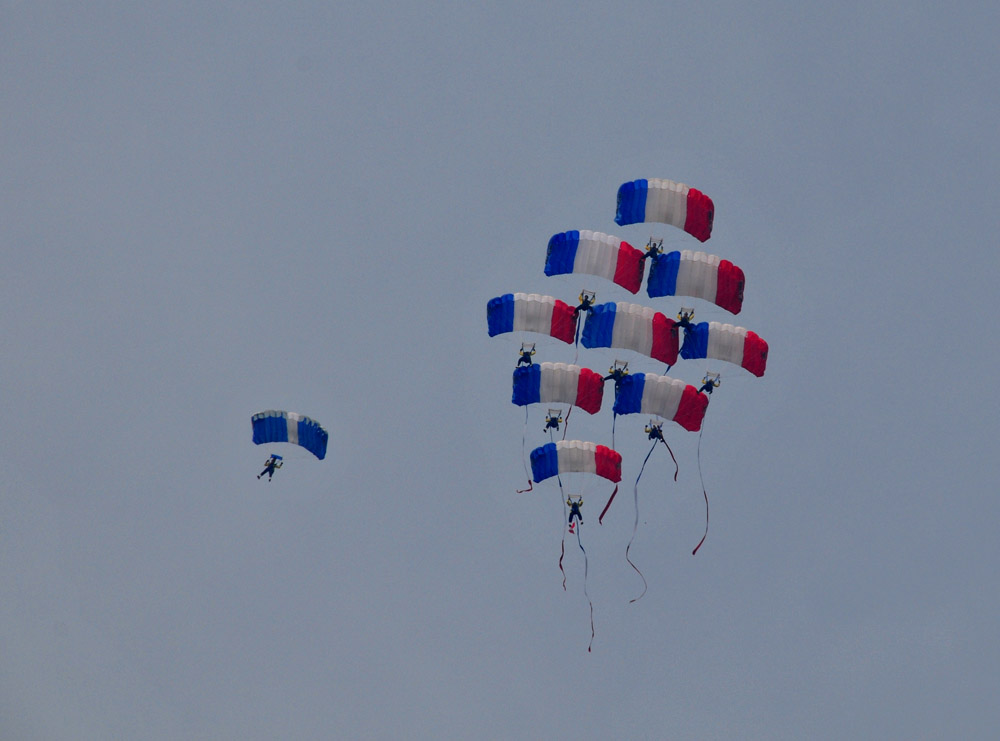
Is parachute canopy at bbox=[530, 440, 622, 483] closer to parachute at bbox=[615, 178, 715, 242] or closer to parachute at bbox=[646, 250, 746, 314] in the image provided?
parachute at bbox=[646, 250, 746, 314]

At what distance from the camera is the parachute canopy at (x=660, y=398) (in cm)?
5603

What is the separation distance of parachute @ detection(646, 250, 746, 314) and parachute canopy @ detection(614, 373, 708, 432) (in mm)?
3566

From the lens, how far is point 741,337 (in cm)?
5647

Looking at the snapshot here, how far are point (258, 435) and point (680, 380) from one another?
56.2ft

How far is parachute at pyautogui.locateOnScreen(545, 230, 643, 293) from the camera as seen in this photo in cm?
5450

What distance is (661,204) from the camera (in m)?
54.2

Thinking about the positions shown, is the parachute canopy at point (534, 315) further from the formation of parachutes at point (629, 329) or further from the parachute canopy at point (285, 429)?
the parachute canopy at point (285, 429)

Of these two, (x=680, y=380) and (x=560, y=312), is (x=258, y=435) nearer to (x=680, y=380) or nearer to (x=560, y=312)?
(x=560, y=312)

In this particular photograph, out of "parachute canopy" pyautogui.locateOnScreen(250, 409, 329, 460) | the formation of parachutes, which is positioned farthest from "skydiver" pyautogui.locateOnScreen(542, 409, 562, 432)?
"parachute canopy" pyautogui.locateOnScreen(250, 409, 329, 460)

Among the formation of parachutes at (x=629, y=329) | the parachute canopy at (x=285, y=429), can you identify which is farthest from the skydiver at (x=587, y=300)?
the parachute canopy at (x=285, y=429)

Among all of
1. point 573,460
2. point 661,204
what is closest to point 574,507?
point 573,460

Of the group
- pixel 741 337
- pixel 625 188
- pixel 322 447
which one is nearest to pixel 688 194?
pixel 625 188

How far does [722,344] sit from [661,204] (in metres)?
6.14

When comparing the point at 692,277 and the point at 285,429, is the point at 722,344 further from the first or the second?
the point at 285,429
